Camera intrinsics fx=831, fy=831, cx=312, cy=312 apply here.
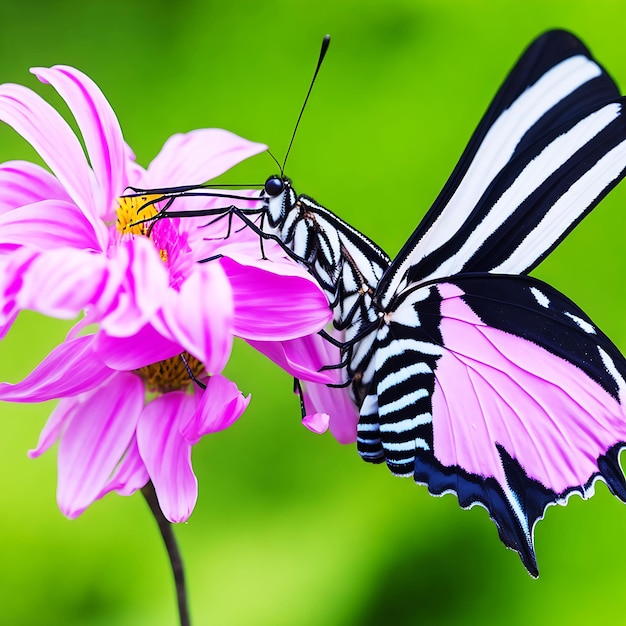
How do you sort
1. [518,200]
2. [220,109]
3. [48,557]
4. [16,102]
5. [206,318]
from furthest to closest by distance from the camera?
[220,109] → [48,557] → [518,200] → [16,102] → [206,318]

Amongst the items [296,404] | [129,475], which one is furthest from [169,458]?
[296,404]

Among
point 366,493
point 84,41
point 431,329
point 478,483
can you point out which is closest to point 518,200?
point 431,329

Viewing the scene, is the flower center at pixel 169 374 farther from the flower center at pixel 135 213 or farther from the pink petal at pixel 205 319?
the pink petal at pixel 205 319

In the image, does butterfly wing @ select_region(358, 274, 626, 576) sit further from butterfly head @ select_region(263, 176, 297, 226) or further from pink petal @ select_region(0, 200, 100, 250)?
pink petal @ select_region(0, 200, 100, 250)

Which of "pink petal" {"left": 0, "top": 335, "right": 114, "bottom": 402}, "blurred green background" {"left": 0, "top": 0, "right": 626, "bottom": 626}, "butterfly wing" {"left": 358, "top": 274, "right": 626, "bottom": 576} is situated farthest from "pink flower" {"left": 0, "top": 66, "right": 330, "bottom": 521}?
"blurred green background" {"left": 0, "top": 0, "right": 626, "bottom": 626}

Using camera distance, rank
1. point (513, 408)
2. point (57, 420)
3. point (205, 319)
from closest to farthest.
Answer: point (205, 319) < point (57, 420) < point (513, 408)

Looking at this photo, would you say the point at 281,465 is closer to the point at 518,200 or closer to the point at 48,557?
the point at 48,557

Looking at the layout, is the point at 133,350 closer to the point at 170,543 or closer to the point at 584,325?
the point at 170,543
